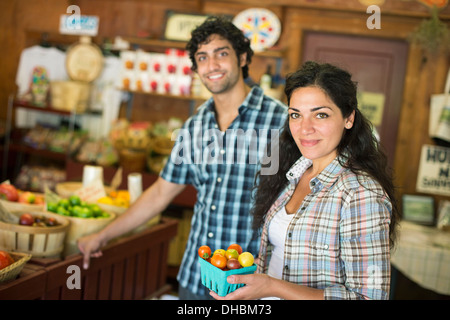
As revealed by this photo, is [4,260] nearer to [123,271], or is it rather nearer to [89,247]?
[89,247]

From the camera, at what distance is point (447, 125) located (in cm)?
448

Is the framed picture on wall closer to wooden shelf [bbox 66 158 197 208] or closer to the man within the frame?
wooden shelf [bbox 66 158 197 208]

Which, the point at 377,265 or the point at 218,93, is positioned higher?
the point at 218,93

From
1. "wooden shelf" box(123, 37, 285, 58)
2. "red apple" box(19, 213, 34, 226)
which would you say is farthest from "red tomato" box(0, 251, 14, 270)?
"wooden shelf" box(123, 37, 285, 58)

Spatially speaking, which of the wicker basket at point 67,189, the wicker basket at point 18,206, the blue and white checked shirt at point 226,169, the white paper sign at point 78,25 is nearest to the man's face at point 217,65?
the blue and white checked shirt at point 226,169

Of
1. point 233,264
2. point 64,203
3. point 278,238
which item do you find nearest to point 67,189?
point 64,203

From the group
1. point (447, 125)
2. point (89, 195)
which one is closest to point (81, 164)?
point (89, 195)

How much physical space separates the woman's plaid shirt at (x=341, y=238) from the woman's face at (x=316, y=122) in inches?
2.9

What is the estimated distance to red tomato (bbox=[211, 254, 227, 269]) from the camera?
144cm

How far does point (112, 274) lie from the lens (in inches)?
101

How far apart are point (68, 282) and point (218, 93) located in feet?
3.51

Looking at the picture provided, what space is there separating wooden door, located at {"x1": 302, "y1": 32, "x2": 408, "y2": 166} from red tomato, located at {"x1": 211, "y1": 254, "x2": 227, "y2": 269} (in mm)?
3615

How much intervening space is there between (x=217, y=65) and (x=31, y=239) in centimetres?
111
